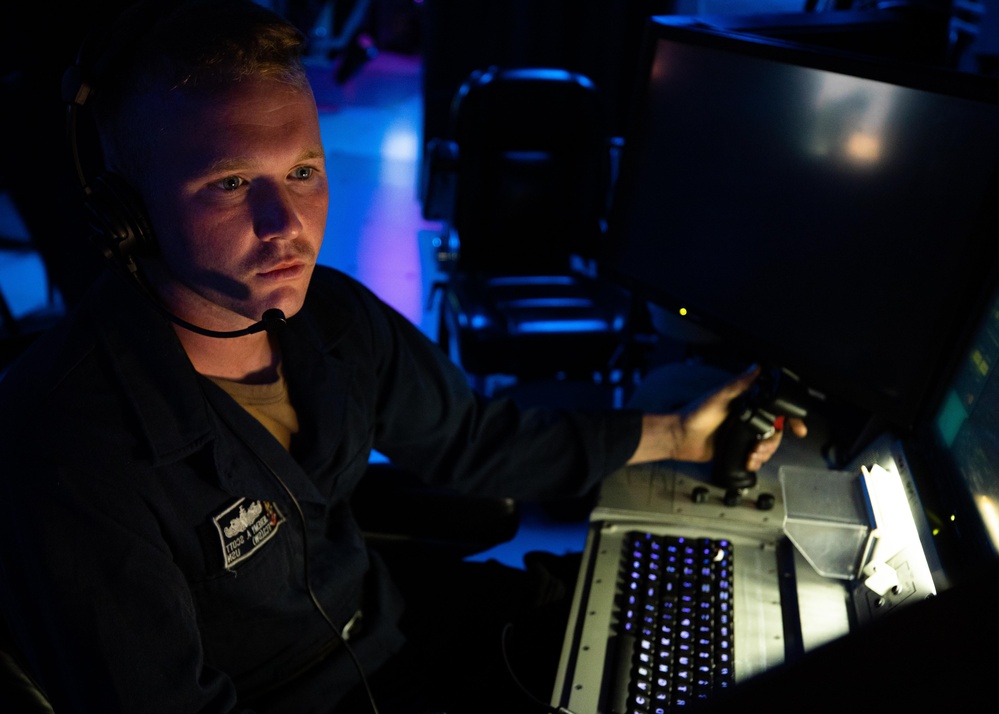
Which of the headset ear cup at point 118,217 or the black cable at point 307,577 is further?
the black cable at point 307,577

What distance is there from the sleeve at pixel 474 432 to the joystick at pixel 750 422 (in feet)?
0.41

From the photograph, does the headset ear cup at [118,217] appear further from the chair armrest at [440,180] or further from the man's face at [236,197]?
the chair armrest at [440,180]

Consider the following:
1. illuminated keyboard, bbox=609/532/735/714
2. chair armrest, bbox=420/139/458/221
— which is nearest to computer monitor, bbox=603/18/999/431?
illuminated keyboard, bbox=609/532/735/714

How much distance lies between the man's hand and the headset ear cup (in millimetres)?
729

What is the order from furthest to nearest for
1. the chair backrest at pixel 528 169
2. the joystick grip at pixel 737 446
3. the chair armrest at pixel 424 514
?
the chair backrest at pixel 528 169
the chair armrest at pixel 424 514
the joystick grip at pixel 737 446

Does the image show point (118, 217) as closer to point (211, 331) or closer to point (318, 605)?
point (211, 331)

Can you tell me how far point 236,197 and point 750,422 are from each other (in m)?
0.75

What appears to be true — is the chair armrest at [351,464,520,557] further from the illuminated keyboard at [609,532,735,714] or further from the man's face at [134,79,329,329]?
the man's face at [134,79,329,329]

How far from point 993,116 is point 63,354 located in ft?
3.49

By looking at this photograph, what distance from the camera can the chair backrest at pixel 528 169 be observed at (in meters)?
2.53

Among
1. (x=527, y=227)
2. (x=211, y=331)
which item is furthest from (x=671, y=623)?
(x=527, y=227)

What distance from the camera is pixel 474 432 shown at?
1.30 m

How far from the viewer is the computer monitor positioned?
1.03 m

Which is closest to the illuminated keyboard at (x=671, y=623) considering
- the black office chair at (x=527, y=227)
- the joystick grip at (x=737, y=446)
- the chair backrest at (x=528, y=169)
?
the joystick grip at (x=737, y=446)
